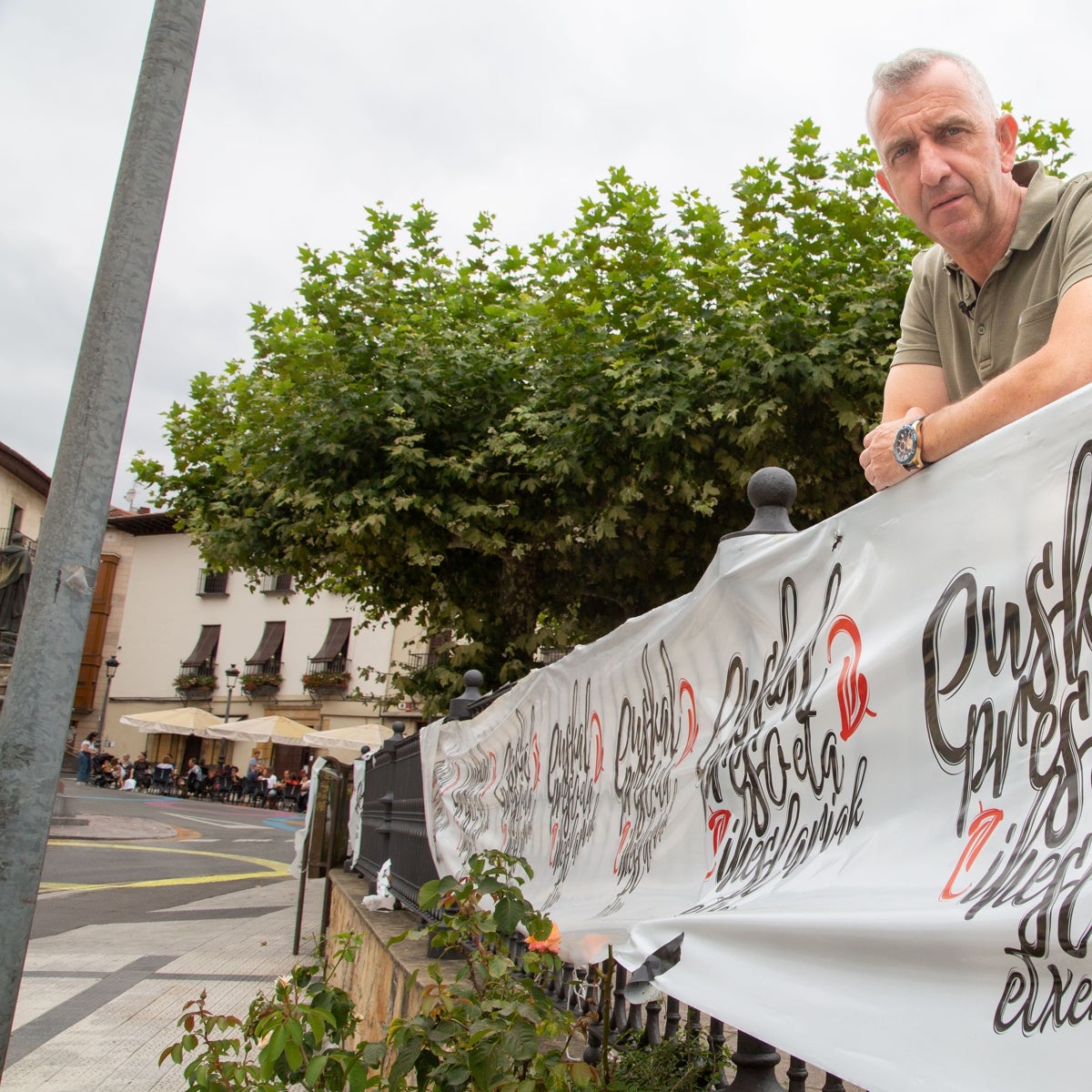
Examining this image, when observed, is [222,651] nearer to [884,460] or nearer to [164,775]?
[164,775]

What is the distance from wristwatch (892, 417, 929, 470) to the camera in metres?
1.72

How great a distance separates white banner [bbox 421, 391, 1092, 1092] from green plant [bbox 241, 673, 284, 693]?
44.7 meters

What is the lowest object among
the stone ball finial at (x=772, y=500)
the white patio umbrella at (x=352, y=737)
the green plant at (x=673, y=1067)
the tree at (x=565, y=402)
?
the green plant at (x=673, y=1067)

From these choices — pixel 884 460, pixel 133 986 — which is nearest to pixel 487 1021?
pixel 884 460

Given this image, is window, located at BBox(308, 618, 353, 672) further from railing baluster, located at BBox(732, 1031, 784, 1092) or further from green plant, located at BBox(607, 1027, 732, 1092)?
railing baluster, located at BBox(732, 1031, 784, 1092)

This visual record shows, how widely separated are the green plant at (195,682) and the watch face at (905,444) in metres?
48.4

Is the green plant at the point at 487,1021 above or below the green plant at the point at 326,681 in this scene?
below

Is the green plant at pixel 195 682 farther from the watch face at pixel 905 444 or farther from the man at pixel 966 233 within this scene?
the watch face at pixel 905 444

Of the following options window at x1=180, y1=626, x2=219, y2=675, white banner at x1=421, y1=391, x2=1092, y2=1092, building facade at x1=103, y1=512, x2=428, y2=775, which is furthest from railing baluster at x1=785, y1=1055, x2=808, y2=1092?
window at x1=180, y1=626, x2=219, y2=675

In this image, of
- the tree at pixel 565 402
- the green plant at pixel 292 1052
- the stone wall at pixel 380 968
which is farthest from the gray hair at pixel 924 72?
the tree at pixel 565 402

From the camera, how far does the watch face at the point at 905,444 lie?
5.68 ft

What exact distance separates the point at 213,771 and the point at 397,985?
43217 mm

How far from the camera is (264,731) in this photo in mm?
38281

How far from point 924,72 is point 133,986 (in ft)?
24.1
